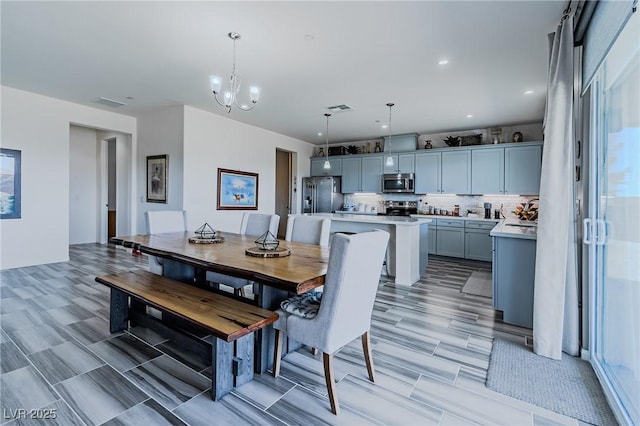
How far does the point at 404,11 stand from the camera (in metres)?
2.49

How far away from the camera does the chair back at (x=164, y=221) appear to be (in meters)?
3.52

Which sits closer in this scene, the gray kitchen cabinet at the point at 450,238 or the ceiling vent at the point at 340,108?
the ceiling vent at the point at 340,108

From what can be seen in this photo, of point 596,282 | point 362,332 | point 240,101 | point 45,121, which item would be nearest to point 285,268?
point 362,332

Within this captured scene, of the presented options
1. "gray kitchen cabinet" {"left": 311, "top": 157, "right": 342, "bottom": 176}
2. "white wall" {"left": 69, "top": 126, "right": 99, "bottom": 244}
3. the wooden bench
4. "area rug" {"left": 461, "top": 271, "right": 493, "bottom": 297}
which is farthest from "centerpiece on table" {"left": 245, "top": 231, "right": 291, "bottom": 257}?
"white wall" {"left": 69, "top": 126, "right": 99, "bottom": 244}

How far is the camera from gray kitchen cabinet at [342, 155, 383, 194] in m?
7.26

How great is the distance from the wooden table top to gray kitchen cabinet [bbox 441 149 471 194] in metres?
4.63

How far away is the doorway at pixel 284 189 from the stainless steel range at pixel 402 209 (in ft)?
8.09

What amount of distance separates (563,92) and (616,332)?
66.1 inches

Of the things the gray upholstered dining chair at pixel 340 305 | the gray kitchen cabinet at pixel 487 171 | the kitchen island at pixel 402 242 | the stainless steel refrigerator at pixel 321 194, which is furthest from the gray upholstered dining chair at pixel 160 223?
the gray kitchen cabinet at pixel 487 171

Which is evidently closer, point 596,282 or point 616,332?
point 616,332

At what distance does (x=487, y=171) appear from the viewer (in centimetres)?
597

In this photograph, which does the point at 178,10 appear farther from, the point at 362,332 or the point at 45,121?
the point at 45,121

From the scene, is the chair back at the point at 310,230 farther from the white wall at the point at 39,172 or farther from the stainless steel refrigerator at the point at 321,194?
the white wall at the point at 39,172

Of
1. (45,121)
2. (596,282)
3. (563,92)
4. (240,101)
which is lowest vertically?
(596,282)
